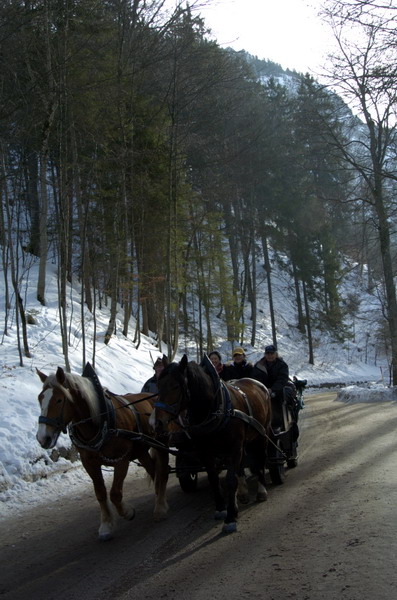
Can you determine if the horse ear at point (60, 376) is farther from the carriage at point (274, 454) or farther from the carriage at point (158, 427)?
the carriage at point (274, 454)

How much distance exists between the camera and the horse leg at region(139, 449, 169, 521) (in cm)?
540

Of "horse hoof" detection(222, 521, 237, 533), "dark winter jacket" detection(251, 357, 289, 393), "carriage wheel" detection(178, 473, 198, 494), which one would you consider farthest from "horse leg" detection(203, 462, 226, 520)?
"dark winter jacket" detection(251, 357, 289, 393)

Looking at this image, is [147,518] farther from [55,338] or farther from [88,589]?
[55,338]

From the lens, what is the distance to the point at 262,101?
3803 cm

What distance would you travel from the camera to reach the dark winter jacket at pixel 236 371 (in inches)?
333

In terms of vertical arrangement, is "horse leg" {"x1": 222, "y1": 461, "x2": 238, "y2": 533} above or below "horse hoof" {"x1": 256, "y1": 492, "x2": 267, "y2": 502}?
above

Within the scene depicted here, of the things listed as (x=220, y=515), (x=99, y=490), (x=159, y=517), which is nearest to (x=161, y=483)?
(x=159, y=517)

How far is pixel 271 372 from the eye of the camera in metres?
7.82

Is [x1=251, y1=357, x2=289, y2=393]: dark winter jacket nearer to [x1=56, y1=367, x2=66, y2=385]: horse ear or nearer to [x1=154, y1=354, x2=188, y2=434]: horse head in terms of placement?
[x1=154, y1=354, x2=188, y2=434]: horse head

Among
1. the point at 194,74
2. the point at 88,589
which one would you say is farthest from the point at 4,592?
the point at 194,74

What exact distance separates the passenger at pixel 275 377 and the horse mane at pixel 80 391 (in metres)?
3.07

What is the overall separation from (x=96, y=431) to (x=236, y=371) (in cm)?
402

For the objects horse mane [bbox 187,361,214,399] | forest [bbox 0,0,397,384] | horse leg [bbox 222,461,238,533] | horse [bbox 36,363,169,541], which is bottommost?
horse leg [bbox 222,461,238,533]

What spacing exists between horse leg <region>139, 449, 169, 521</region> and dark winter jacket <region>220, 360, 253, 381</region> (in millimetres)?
2795
